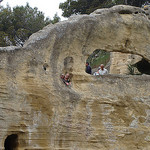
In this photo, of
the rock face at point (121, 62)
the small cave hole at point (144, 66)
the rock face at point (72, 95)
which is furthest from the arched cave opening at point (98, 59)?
the rock face at point (72, 95)

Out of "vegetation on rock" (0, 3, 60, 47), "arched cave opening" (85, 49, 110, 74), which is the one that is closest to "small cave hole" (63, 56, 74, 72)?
"arched cave opening" (85, 49, 110, 74)

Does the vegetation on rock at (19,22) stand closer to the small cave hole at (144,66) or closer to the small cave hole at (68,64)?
the small cave hole at (144,66)

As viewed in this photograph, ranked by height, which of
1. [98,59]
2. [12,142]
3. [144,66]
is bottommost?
[12,142]

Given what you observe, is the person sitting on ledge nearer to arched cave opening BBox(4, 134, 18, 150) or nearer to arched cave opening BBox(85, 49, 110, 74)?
arched cave opening BBox(4, 134, 18, 150)

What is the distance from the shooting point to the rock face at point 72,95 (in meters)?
6.85

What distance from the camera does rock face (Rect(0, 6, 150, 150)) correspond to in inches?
270

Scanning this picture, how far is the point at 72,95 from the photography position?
734cm

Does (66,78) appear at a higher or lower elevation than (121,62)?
lower

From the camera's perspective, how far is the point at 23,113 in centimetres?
685

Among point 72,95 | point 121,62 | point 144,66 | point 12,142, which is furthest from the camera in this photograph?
point 121,62

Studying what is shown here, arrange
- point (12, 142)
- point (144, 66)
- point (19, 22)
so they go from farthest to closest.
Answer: point (19, 22)
point (144, 66)
point (12, 142)

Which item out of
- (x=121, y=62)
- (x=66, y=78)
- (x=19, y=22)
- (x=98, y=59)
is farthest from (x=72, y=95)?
(x=19, y=22)

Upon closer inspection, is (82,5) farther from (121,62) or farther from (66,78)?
(66,78)

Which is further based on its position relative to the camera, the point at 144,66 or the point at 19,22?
the point at 19,22
